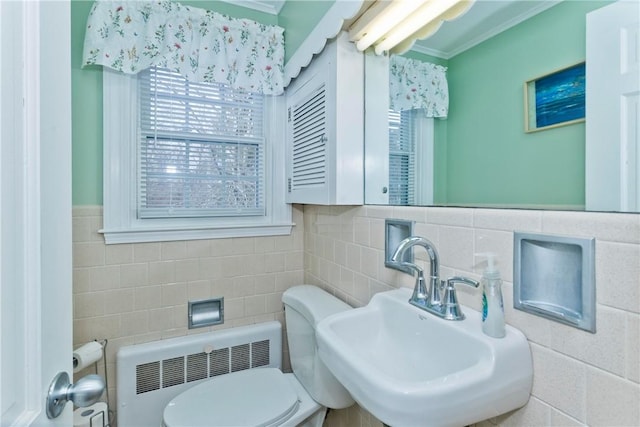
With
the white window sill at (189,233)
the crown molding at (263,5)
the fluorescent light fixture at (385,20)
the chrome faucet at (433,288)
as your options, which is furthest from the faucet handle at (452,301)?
the crown molding at (263,5)

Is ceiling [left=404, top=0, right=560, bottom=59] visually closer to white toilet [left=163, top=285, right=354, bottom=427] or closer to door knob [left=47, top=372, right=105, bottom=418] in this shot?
white toilet [left=163, top=285, right=354, bottom=427]

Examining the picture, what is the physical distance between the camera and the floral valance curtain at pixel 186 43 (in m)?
1.36

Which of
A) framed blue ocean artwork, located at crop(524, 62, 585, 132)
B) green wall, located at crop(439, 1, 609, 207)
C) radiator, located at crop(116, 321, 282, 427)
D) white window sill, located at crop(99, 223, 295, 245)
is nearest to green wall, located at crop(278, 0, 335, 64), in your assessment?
green wall, located at crop(439, 1, 609, 207)

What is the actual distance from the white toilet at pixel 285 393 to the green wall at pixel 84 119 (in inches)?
38.3

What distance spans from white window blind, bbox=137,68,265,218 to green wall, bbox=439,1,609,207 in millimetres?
1028

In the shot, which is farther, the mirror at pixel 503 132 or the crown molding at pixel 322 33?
the crown molding at pixel 322 33

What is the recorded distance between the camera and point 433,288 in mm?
869

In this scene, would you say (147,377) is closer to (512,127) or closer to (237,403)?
(237,403)

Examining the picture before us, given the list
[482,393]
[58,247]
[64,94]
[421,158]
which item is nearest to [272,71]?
[421,158]

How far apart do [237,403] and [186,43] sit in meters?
1.61

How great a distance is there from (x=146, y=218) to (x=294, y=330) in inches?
34.8

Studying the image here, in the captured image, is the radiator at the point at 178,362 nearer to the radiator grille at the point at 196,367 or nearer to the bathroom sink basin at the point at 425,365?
the radiator grille at the point at 196,367

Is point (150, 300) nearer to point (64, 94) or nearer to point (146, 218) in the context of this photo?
point (146, 218)

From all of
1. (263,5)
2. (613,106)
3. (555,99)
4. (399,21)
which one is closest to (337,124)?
(399,21)
